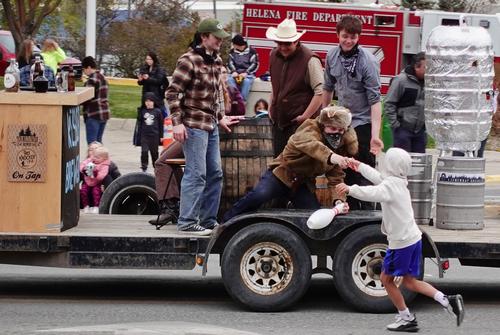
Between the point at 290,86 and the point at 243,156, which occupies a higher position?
the point at 290,86

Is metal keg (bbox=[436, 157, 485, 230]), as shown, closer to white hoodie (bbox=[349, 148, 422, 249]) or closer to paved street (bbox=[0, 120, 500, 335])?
paved street (bbox=[0, 120, 500, 335])

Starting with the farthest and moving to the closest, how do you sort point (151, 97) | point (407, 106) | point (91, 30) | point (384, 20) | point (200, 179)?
point (384, 20) → point (91, 30) → point (151, 97) → point (407, 106) → point (200, 179)

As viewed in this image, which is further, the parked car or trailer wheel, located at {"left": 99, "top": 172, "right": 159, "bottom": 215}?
the parked car

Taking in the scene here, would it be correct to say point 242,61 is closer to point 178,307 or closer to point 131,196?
point 131,196

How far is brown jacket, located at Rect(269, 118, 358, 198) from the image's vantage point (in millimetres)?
8914

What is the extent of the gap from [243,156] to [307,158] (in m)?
0.83

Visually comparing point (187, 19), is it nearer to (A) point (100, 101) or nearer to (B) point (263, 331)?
(A) point (100, 101)

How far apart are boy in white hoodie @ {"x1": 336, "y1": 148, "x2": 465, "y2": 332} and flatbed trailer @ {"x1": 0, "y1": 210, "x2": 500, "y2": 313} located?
0.51 m

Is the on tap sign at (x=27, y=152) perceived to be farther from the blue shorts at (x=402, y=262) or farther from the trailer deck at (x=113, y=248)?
the blue shorts at (x=402, y=262)

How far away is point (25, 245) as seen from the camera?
29.0 feet

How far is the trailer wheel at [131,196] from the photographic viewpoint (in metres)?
10.6

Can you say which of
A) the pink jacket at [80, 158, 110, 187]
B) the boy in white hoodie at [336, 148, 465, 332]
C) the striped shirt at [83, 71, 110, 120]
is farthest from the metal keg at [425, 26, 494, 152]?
the striped shirt at [83, 71, 110, 120]

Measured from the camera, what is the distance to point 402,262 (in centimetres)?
810

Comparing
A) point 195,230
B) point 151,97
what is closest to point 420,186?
point 195,230
